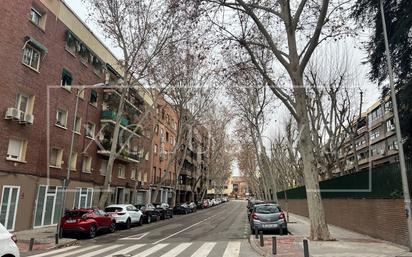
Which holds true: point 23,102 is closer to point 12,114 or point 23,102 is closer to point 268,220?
point 12,114

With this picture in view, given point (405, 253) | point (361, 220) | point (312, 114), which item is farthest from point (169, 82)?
point (405, 253)

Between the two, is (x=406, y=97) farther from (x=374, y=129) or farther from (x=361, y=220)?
(x=374, y=129)

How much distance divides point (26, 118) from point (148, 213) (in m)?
13.3

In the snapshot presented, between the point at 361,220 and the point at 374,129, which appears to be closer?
the point at 361,220

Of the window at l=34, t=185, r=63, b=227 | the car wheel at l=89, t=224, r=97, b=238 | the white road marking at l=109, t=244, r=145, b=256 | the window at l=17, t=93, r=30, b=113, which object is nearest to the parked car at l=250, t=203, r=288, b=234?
the white road marking at l=109, t=244, r=145, b=256

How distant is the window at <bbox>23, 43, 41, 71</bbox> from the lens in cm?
2100

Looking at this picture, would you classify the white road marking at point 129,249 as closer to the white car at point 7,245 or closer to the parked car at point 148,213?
the white car at point 7,245

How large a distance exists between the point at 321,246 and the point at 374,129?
Result: 196 ft

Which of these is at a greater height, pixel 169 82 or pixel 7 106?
pixel 169 82

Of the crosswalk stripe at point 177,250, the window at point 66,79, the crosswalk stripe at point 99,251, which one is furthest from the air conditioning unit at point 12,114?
the crosswalk stripe at point 177,250

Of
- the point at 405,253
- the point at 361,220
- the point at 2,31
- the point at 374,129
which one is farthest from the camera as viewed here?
the point at 374,129

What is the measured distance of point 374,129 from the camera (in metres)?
67.2

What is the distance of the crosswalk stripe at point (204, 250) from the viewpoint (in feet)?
41.4

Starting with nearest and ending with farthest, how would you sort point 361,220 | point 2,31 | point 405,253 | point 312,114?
point 405,253, point 361,220, point 2,31, point 312,114
